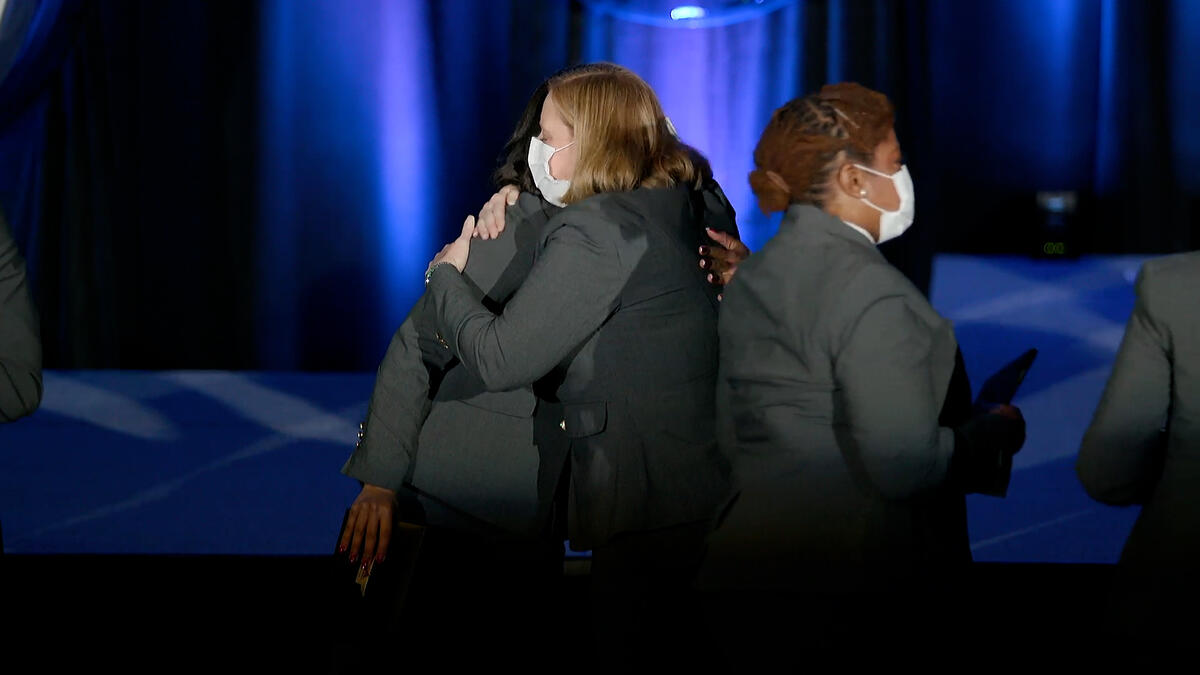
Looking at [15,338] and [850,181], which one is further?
[15,338]

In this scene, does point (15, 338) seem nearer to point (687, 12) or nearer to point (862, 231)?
point (862, 231)

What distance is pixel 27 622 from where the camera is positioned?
2596 millimetres

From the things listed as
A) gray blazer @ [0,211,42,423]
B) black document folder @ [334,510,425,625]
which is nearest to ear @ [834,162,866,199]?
black document folder @ [334,510,425,625]

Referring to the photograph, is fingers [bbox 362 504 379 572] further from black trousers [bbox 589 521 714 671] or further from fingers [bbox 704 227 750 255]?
fingers [bbox 704 227 750 255]

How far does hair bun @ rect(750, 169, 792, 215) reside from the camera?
138 cm

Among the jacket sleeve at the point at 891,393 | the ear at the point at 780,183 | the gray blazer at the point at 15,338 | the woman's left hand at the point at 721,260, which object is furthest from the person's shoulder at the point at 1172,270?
the gray blazer at the point at 15,338

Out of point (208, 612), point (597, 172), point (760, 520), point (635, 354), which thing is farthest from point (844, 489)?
point (208, 612)

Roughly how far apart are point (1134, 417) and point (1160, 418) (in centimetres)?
3

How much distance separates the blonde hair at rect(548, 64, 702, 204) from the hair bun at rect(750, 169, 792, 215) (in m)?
0.19

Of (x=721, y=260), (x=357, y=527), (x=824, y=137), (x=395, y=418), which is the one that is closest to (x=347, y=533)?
(x=357, y=527)

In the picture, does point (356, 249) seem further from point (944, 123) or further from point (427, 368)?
point (427, 368)

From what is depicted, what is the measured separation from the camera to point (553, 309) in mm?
1474

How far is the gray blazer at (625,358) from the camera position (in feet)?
4.90

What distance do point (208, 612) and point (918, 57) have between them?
10.7 ft
